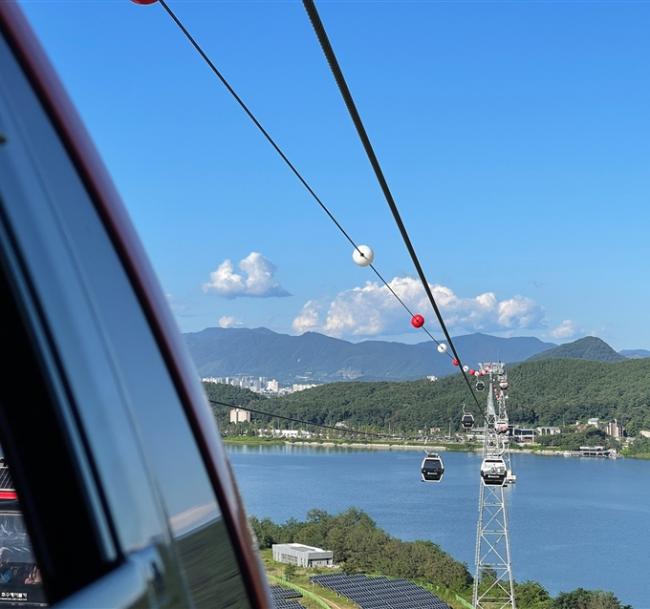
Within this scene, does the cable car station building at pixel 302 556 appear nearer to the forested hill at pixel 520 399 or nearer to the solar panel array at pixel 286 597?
the solar panel array at pixel 286 597

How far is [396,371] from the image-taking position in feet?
621


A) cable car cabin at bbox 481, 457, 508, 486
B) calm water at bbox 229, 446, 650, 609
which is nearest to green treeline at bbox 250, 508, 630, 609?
calm water at bbox 229, 446, 650, 609

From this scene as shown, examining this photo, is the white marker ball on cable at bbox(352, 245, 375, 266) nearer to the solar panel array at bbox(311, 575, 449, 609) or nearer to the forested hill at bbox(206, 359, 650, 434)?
the solar panel array at bbox(311, 575, 449, 609)

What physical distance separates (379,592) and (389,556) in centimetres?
433

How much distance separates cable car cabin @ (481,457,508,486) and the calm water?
11192 millimetres

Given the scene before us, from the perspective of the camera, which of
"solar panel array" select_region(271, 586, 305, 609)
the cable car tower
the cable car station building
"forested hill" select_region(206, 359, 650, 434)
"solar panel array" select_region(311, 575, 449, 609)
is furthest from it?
"forested hill" select_region(206, 359, 650, 434)

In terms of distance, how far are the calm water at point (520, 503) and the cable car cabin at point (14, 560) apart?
85.3ft

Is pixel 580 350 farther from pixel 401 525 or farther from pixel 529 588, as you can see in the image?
pixel 529 588

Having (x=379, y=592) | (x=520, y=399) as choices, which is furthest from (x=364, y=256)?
(x=520, y=399)

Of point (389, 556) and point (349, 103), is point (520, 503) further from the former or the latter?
point (349, 103)

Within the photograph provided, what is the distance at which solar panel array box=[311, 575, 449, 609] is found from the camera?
1989 cm

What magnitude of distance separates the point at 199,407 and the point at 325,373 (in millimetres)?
188823

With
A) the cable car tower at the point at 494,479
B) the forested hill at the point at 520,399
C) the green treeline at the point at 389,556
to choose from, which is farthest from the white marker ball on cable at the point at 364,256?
the forested hill at the point at 520,399

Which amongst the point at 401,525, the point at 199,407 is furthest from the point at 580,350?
the point at 199,407
